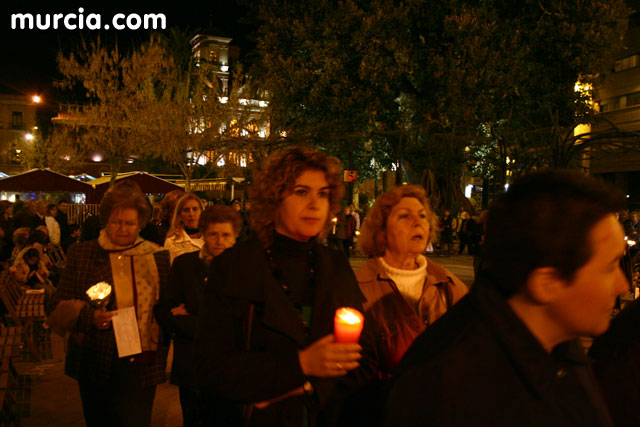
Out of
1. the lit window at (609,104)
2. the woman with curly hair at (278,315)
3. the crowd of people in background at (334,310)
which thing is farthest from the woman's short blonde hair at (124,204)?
the lit window at (609,104)

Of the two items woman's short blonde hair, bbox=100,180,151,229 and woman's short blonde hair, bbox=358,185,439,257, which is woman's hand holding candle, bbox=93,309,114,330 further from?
woman's short blonde hair, bbox=358,185,439,257

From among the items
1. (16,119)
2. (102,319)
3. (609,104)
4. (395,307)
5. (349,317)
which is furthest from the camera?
(16,119)

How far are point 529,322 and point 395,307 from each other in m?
1.71

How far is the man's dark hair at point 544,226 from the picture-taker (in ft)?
4.25

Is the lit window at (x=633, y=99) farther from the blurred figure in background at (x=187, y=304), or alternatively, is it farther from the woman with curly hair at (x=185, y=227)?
the blurred figure in background at (x=187, y=304)

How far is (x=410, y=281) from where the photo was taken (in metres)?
3.29

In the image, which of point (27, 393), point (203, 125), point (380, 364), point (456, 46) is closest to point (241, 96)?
point (203, 125)

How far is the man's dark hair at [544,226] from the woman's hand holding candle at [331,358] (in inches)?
22.4

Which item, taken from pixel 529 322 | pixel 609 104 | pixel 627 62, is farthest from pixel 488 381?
pixel 609 104

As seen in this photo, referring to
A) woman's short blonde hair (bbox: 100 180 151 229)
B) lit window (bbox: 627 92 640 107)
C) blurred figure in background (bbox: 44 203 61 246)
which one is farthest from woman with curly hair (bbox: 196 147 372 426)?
lit window (bbox: 627 92 640 107)

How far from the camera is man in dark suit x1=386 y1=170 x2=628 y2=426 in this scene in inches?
47.7

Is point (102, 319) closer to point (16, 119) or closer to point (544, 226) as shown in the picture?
point (544, 226)

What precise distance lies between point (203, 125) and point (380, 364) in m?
23.7

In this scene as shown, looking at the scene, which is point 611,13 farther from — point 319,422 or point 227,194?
point 227,194
